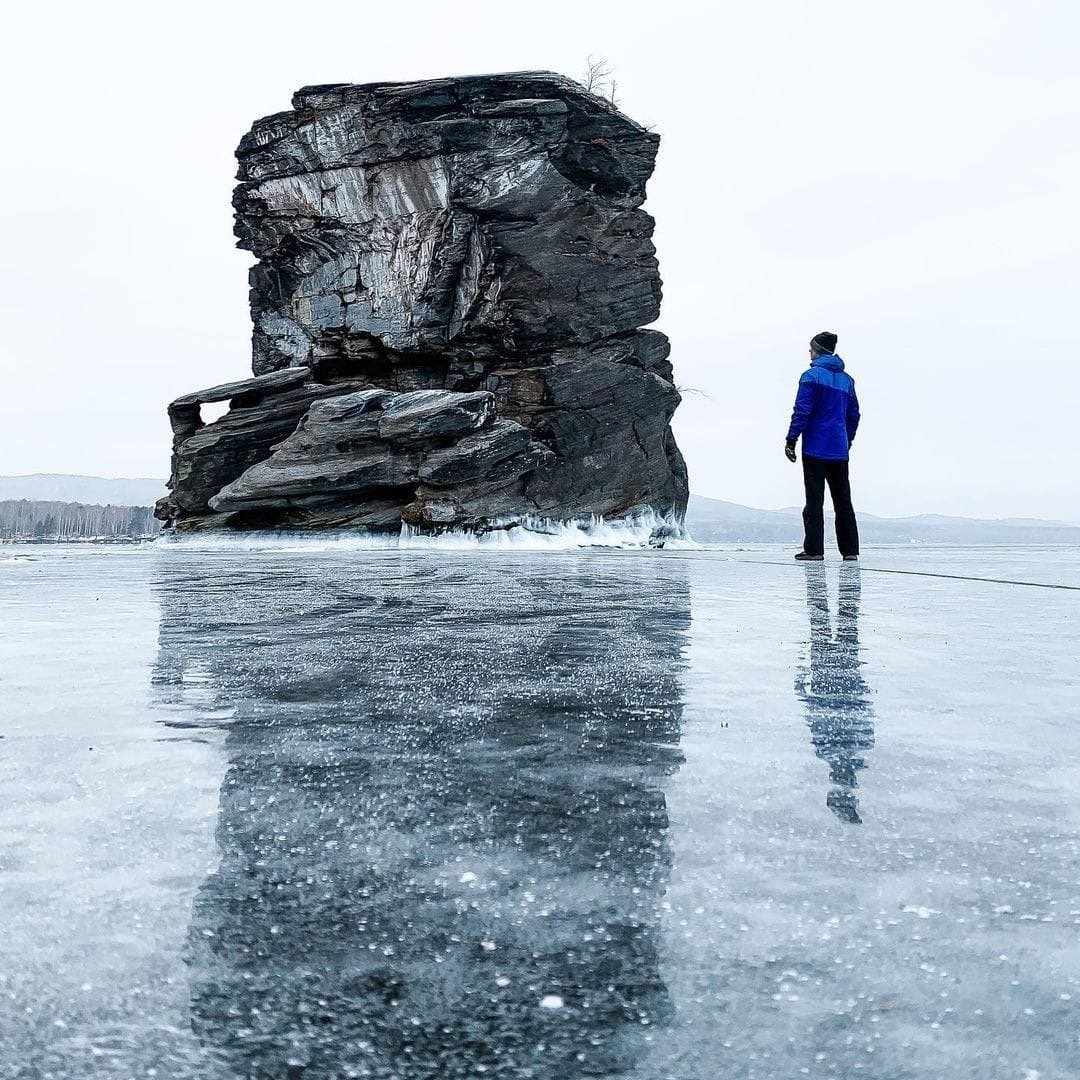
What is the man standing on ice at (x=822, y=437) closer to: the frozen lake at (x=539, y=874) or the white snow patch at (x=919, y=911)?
the frozen lake at (x=539, y=874)

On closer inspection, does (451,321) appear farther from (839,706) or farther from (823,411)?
(839,706)

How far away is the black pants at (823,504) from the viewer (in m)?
9.80

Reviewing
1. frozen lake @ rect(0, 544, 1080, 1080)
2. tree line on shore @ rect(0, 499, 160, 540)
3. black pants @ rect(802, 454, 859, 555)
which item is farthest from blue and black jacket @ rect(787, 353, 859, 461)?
tree line on shore @ rect(0, 499, 160, 540)

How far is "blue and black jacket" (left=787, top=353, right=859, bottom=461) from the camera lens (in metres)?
9.76

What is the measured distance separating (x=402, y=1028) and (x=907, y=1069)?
35cm

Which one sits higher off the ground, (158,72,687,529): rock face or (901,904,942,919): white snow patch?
(158,72,687,529): rock face

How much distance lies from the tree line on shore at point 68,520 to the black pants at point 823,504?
61.0 meters

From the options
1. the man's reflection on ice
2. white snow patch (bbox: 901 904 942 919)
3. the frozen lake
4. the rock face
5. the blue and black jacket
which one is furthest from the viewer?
the rock face

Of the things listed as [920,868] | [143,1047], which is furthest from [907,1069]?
[143,1047]

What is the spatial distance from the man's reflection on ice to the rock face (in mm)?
17693

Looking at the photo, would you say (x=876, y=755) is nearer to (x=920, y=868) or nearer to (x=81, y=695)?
(x=920, y=868)

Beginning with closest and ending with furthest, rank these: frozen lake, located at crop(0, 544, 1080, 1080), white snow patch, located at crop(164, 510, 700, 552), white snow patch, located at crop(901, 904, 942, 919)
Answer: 1. frozen lake, located at crop(0, 544, 1080, 1080)
2. white snow patch, located at crop(901, 904, 942, 919)
3. white snow patch, located at crop(164, 510, 700, 552)

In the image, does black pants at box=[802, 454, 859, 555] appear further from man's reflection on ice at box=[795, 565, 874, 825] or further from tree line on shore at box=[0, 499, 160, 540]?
tree line on shore at box=[0, 499, 160, 540]

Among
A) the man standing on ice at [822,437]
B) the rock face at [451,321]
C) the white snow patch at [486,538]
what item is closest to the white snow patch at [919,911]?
the man standing on ice at [822,437]
